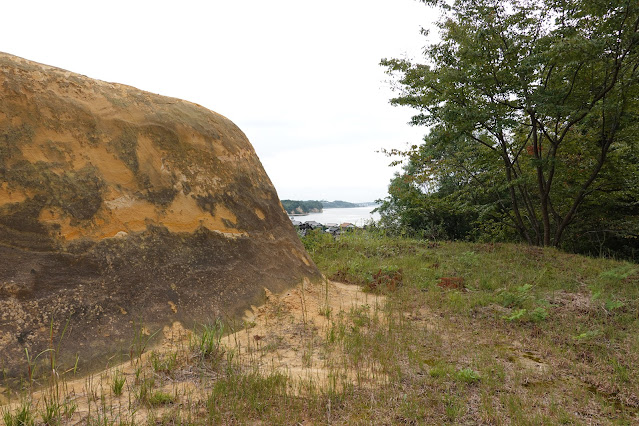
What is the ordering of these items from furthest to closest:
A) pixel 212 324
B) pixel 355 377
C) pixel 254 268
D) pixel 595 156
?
pixel 595 156 → pixel 254 268 → pixel 212 324 → pixel 355 377

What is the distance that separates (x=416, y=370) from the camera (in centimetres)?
344

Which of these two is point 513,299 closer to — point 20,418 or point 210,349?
point 210,349

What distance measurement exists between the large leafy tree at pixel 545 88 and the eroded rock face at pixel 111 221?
678 cm

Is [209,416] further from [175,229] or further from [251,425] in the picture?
[175,229]

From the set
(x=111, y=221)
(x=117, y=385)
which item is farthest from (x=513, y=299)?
(x=111, y=221)

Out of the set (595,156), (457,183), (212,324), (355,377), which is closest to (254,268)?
(212,324)

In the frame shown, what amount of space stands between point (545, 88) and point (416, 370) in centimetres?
886

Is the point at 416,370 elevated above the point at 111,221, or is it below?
below

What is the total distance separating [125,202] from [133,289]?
1056 millimetres

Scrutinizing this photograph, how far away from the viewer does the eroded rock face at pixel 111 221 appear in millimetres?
3432

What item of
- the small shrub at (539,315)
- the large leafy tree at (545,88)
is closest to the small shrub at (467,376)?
the small shrub at (539,315)

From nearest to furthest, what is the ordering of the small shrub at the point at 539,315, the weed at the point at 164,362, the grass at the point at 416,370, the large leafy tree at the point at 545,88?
the grass at the point at 416,370 < the weed at the point at 164,362 < the small shrub at the point at 539,315 < the large leafy tree at the point at 545,88

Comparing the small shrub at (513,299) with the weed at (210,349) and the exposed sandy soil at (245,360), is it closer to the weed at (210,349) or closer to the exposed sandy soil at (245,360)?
the exposed sandy soil at (245,360)

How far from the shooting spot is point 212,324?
4.20 meters
